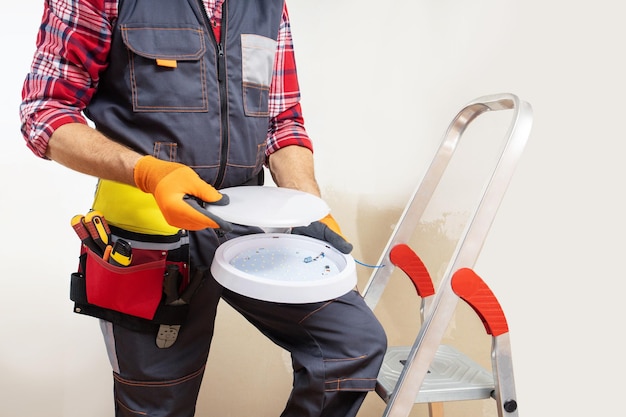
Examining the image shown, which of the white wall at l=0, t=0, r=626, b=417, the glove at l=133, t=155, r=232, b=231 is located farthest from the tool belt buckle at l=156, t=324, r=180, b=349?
the white wall at l=0, t=0, r=626, b=417

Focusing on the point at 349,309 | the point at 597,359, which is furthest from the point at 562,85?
the point at 349,309

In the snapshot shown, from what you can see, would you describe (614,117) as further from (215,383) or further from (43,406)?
(43,406)

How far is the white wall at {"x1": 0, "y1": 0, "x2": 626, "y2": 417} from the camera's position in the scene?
1407mm

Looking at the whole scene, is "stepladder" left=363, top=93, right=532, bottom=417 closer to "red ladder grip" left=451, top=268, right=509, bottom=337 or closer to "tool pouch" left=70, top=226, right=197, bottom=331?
"red ladder grip" left=451, top=268, right=509, bottom=337

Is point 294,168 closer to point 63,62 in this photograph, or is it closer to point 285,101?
point 285,101

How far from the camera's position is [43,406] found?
169cm

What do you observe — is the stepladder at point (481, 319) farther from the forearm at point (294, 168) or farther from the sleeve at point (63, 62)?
the sleeve at point (63, 62)

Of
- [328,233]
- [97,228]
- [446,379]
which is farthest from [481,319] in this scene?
[97,228]

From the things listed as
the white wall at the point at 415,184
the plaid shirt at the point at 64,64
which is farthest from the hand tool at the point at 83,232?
the white wall at the point at 415,184

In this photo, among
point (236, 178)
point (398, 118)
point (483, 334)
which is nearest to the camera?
point (236, 178)

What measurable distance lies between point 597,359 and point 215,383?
112 centimetres

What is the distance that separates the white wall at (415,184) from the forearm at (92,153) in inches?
39.6

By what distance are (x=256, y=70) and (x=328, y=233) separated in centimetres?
34

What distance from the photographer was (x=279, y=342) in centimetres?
112
